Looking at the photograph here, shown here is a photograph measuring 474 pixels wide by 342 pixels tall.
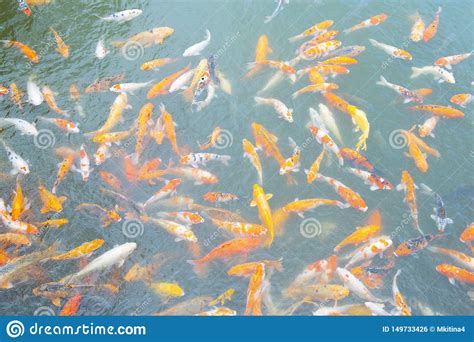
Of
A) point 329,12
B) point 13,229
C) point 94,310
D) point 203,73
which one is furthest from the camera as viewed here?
point 329,12

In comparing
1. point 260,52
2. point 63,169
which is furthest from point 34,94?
point 260,52

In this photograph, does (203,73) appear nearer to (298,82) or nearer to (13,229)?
(298,82)

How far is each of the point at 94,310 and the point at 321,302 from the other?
3.63 meters

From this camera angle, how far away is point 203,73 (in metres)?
10.2

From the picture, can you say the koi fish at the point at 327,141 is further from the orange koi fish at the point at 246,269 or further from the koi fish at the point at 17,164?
the koi fish at the point at 17,164

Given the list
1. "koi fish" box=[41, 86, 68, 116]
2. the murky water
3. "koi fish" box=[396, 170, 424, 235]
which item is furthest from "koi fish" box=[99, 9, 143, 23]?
"koi fish" box=[396, 170, 424, 235]

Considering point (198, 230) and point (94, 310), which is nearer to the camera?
point (94, 310)

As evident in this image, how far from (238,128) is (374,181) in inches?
113

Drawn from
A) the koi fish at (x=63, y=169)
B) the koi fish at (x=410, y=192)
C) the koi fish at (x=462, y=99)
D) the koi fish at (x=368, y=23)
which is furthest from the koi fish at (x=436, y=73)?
the koi fish at (x=63, y=169)

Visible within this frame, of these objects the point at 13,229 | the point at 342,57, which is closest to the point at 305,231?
the point at 342,57

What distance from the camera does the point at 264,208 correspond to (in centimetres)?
852

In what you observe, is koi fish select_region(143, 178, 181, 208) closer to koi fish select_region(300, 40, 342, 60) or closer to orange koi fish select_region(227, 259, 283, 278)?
orange koi fish select_region(227, 259, 283, 278)

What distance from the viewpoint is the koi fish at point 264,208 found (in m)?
8.30

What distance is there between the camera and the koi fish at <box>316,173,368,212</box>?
869 cm
